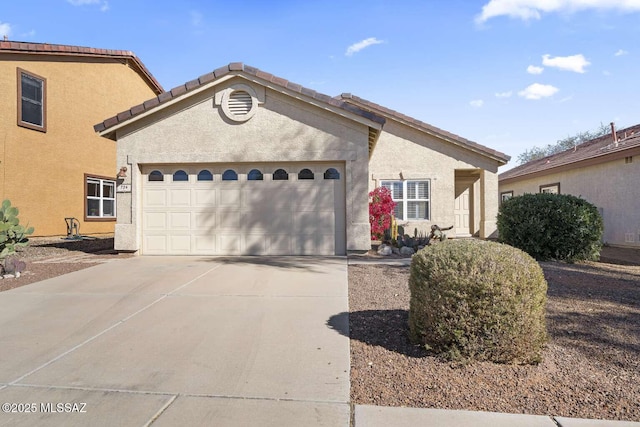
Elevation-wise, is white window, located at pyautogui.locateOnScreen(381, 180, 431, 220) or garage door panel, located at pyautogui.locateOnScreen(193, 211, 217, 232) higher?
white window, located at pyautogui.locateOnScreen(381, 180, 431, 220)

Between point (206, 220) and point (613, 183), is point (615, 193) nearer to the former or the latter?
point (613, 183)

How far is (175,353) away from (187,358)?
8.0 inches

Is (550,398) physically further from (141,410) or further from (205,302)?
(205,302)

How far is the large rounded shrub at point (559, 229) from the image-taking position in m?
9.18

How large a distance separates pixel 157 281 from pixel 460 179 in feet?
42.2

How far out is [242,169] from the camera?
407 inches

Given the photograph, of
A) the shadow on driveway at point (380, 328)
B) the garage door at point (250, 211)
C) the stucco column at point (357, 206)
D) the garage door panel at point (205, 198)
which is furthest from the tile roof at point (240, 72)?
the shadow on driveway at point (380, 328)

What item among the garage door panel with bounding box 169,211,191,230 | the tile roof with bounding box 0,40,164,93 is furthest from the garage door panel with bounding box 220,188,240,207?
the tile roof with bounding box 0,40,164,93

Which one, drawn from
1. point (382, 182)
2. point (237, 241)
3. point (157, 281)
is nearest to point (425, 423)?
point (157, 281)

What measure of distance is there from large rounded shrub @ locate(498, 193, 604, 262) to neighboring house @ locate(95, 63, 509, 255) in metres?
Result: 3.93

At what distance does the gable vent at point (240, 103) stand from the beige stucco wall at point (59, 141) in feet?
27.3

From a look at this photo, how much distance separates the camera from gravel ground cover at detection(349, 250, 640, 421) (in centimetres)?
299

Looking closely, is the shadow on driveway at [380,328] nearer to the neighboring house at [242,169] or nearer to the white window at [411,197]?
the neighboring house at [242,169]

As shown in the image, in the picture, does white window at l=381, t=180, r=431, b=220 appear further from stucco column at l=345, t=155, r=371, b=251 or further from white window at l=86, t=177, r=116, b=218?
white window at l=86, t=177, r=116, b=218
